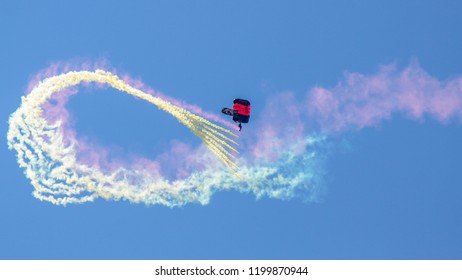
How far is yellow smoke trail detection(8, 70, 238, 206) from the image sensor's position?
211 ft

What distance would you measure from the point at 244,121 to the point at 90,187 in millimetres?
13079

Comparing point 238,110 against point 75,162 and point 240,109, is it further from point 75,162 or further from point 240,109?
point 75,162

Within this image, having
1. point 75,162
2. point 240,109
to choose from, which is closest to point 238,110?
point 240,109

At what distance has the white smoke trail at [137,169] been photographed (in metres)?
64.4

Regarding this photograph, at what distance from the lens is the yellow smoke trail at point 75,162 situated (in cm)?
6444

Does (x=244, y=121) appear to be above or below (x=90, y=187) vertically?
above

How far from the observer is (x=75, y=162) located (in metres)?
64.9

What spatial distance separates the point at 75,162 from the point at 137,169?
191 inches

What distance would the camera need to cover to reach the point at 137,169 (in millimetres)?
65750

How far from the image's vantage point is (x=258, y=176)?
6638 centimetres

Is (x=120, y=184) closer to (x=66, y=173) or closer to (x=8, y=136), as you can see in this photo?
(x=66, y=173)

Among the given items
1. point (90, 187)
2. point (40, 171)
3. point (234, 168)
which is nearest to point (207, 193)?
point (234, 168)
